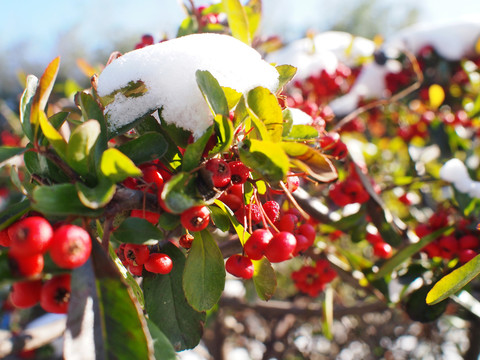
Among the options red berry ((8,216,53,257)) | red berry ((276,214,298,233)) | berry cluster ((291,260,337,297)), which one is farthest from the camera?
berry cluster ((291,260,337,297))

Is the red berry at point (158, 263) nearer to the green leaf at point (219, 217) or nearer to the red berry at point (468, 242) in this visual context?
the green leaf at point (219, 217)

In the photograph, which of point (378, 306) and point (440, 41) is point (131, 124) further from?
point (440, 41)

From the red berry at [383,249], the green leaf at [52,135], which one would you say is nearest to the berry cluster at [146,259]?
the green leaf at [52,135]

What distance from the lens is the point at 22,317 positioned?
3340 mm

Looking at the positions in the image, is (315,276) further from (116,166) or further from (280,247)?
(116,166)

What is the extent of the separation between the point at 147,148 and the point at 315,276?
3.94ft

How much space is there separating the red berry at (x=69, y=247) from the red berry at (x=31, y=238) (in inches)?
0.5

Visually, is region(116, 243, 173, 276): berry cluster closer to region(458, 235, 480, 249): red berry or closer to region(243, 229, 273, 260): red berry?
region(243, 229, 273, 260): red berry

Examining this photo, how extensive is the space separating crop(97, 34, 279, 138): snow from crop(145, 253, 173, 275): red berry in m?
0.25

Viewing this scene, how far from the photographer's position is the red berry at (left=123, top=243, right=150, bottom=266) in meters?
0.77

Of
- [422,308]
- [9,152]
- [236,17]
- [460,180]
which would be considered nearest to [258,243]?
[9,152]

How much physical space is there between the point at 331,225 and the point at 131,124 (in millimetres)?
901

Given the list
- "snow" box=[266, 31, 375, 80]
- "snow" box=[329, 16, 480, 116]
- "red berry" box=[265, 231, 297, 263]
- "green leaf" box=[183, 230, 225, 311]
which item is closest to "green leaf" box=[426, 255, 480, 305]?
"red berry" box=[265, 231, 297, 263]

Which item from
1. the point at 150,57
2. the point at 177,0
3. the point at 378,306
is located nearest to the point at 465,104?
the point at 378,306
